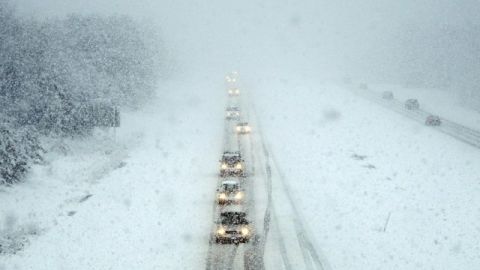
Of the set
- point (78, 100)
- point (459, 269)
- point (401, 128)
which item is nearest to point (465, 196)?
point (459, 269)

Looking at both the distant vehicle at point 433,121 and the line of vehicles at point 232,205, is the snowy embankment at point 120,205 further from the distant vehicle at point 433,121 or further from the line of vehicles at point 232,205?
the distant vehicle at point 433,121

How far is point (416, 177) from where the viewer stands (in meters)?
29.8

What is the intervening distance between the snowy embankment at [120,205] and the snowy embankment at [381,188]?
18.8ft

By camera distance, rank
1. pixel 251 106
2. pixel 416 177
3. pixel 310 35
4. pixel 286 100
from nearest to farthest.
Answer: pixel 416 177
pixel 251 106
pixel 286 100
pixel 310 35

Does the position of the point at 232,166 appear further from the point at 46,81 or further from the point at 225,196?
the point at 46,81

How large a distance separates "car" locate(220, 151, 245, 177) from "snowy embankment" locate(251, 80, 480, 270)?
3.63 meters

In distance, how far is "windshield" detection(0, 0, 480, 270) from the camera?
1955 cm

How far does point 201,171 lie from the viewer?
31172mm

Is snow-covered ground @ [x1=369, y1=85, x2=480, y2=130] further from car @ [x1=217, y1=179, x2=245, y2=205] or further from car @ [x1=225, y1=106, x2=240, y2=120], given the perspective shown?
car @ [x1=217, y1=179, x2=245, y2=205]

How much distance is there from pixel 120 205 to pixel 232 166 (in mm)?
7508

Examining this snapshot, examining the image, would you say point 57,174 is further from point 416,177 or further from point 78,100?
point 416,177

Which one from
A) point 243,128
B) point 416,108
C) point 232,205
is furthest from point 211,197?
point 416,108

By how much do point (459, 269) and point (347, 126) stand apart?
1134 inches

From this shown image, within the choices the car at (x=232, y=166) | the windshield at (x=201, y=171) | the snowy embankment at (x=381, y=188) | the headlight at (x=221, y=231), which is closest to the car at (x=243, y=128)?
the windshield at (x=201, y=171)
